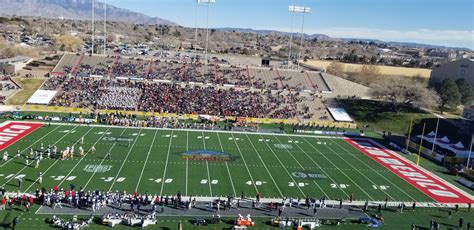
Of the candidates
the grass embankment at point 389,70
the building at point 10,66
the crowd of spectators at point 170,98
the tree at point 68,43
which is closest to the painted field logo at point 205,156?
the crowd of spectators at point 170,98

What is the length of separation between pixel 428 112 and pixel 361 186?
35013 mm

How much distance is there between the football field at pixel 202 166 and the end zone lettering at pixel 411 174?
0.81m

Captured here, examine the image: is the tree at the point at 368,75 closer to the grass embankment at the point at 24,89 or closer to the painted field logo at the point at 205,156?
the painted field logo at the point at 205,156

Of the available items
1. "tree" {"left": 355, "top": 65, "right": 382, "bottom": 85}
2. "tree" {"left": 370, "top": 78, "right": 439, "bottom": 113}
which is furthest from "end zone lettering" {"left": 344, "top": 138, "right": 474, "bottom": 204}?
"tree" {"left": 355, "top": 65, "right": 382, "bottom": 85}

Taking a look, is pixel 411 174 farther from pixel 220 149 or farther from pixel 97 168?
pixel 97 168

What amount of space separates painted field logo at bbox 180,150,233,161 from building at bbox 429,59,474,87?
53261 millimetres

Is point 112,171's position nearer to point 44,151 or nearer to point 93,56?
point 44,151

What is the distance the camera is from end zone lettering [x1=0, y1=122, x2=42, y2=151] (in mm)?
35781

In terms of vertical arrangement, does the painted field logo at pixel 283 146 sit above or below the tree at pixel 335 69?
below

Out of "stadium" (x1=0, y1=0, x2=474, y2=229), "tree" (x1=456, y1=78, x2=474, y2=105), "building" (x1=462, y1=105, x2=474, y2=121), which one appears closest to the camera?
"stadium" (x1=0, y1=0, x2=474, y2=229)

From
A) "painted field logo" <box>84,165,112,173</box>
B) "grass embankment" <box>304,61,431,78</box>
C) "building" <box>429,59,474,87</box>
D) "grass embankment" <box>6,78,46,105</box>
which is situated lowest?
"painted field logo" <box>84,165,112,173</box>

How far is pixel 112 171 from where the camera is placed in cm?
3014

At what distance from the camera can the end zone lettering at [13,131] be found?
35.8 metres

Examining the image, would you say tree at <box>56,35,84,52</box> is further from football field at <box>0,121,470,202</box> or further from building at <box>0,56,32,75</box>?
football field at <box>0,121,470,202</box>
